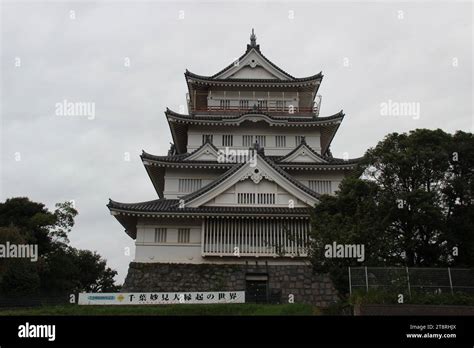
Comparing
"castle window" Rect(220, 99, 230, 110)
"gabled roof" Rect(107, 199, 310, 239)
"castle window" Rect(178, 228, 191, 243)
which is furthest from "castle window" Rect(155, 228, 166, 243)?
"castle window" Rect(220, 99, 230, 110)

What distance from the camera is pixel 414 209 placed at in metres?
19.4

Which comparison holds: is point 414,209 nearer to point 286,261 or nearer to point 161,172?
point 286,261

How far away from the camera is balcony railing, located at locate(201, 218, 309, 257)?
28578 mm

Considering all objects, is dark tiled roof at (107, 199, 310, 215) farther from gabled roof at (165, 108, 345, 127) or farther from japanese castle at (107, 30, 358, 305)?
gabled roof at (165, 108, 345, 127)

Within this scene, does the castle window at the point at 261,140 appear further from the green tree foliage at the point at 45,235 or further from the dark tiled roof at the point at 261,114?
the green tree foliage at the point at 45,235

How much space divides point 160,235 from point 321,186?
11842 mm

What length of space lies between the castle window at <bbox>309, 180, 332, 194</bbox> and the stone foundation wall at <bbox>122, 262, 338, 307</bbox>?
279 inches

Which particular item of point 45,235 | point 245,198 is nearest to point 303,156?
point 245,198

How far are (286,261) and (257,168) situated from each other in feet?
19.5

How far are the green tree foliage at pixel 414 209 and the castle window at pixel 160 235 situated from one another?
1129 centimetres

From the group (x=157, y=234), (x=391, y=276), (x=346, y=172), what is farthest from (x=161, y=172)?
(x=391, y=276)

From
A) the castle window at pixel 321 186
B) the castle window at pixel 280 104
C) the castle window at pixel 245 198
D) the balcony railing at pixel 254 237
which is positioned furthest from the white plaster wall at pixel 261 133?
the balcony railing at pixel 254 237

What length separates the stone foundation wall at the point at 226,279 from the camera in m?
27.8
